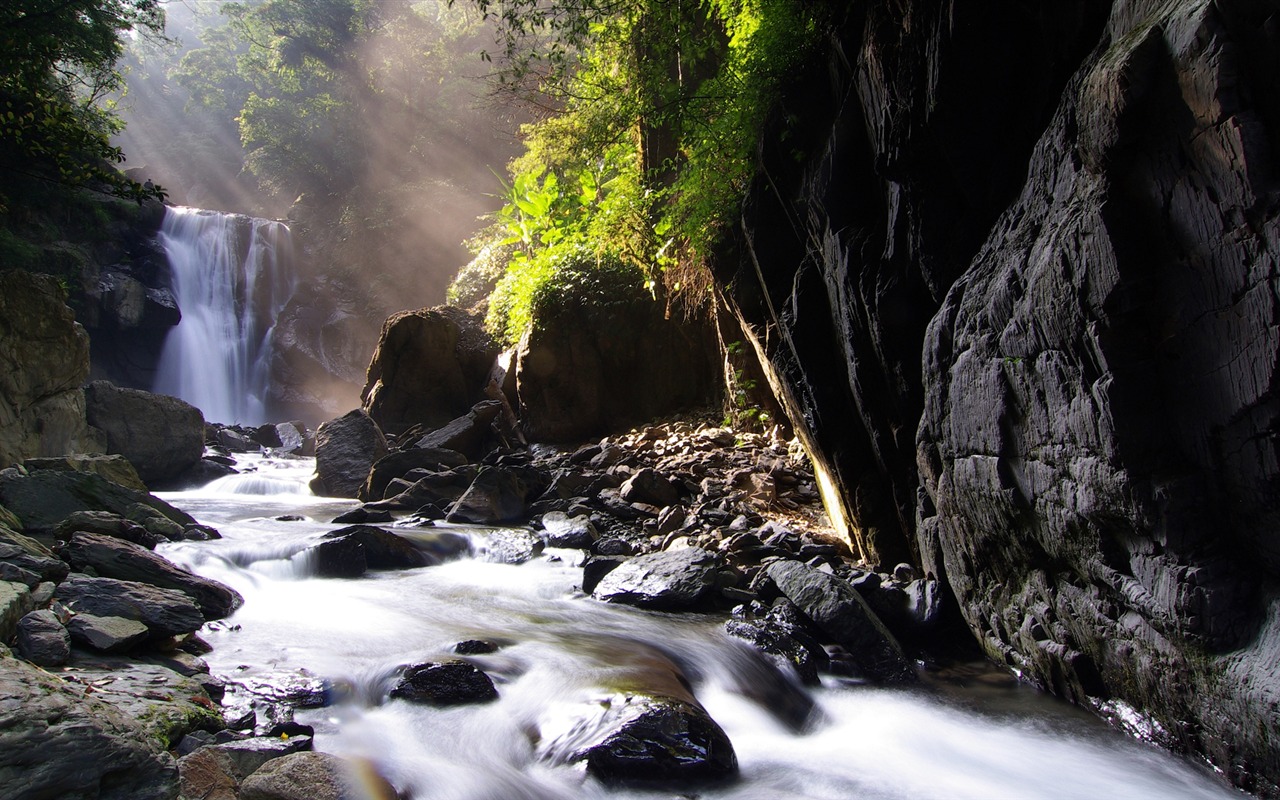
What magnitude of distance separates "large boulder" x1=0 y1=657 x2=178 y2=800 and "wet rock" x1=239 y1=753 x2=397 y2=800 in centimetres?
35

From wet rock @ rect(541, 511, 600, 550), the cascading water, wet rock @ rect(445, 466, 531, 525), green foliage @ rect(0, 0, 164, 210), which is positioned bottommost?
wet rock @ rect(541, 511, 600, 550)

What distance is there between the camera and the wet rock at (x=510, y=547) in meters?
8.72

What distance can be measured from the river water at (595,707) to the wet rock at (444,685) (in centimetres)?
7

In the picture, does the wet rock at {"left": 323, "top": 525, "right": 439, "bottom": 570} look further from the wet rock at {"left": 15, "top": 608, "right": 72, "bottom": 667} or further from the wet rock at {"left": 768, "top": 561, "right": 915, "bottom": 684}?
the wet rock at {"left": 768, "top": 561, "right": 915, "bottom": 684}

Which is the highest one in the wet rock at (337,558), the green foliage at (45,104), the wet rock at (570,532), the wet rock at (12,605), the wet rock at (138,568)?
the green foliage at (45,104)

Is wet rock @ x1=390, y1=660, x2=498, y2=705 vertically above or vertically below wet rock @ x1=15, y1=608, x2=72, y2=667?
below

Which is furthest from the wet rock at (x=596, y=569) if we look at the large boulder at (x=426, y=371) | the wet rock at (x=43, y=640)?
the large boulder at (x=426, y=371)

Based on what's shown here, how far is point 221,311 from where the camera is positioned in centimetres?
2823

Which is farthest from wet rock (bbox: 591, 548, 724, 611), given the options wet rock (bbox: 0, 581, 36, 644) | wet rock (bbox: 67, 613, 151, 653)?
wet rock (bbox: 0, 581, 36, 644)

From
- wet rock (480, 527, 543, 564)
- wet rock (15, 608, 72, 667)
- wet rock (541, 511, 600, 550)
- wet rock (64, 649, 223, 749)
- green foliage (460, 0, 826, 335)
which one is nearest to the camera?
wet rock (64, 649, 223, 749)

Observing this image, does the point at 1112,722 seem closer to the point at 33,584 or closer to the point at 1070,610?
the point at 1070,610

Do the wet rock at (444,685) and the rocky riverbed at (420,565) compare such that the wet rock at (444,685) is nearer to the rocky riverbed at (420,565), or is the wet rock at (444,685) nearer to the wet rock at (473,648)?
the rocky riverbed at (420,565)

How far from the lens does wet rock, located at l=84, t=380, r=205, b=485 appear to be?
1315 centimetres

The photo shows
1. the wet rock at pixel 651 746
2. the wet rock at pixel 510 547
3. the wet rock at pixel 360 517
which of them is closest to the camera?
the wet rock at pixel 651 746
